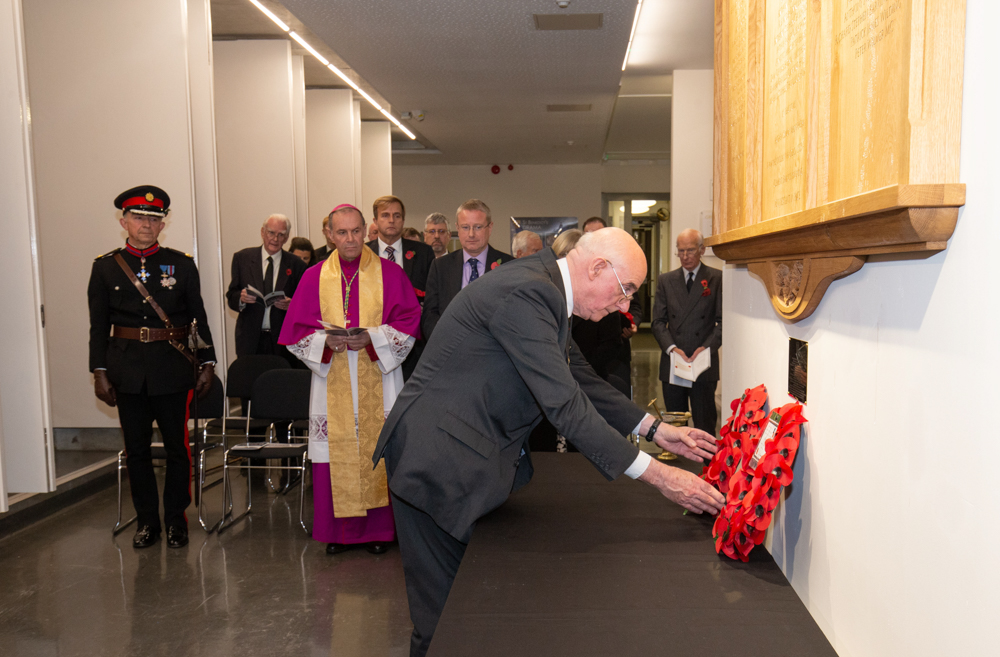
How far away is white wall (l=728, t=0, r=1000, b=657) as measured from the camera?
2.99 feet

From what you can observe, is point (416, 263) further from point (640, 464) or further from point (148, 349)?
point (640, 464)

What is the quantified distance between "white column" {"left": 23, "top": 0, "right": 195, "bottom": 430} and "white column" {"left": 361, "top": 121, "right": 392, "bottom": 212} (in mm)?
5868

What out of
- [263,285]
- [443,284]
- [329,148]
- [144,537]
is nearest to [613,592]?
[443,284]

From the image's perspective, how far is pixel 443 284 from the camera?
4469 mm

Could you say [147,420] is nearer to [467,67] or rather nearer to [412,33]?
[412,33]

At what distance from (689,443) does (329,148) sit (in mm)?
7694

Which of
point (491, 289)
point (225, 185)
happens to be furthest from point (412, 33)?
point (491, 289)

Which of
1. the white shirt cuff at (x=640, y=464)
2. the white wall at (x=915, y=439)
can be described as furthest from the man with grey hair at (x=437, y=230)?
the white wall at (x=915, y=439)

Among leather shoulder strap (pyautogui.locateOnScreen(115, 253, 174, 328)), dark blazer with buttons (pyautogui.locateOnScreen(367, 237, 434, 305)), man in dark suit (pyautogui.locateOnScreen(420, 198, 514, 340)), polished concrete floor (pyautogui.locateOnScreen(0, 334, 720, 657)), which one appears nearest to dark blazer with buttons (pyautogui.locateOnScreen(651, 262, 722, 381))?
man in dark suit (pyautogui.locateOnScreen(420, 198, 514, 340))

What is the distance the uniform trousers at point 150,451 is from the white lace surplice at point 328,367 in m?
0.73

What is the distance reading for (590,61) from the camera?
22.4 feet

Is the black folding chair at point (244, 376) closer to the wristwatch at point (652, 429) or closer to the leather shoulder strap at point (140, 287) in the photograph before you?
the leather shoulder strap at point (140, 287)

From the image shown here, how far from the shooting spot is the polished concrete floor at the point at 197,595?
2.94m

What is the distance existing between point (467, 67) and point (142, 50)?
2948mm
